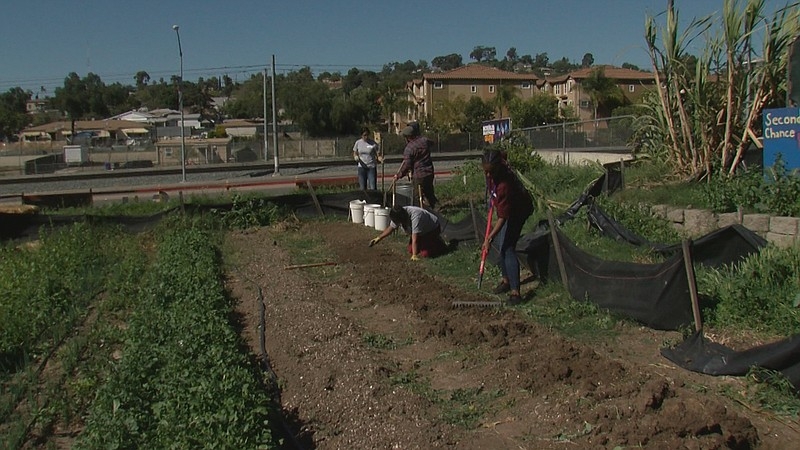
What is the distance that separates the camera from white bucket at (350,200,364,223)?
54.5 ft

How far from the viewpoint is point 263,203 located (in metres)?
17.5

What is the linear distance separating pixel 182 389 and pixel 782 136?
813 centimetres

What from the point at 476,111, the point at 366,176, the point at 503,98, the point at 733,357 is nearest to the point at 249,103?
the point at 476,111

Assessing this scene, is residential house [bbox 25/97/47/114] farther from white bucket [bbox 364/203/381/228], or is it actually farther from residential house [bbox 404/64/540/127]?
white bucket [bbox 364/203/381/228]

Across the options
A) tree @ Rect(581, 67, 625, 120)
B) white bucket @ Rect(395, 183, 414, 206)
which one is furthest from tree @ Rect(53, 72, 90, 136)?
white bucket @ Rect(395, 183, 414, 206)

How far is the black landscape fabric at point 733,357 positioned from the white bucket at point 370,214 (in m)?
9.48

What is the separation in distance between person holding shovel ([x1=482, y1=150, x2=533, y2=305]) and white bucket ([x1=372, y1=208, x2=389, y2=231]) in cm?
643

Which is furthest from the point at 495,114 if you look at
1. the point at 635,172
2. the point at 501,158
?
the point at 501,158

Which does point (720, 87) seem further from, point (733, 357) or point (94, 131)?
point (94, 131)

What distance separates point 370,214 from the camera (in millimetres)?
15945

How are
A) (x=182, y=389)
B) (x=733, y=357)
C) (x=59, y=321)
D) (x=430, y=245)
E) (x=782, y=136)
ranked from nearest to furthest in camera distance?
(x=182, y=389) → (x=733, y=357) → (x=59, y=321) → (x=782, y=136) → (x=430, y=245)

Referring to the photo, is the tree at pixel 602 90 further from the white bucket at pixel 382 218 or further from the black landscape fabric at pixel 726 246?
the black landscape fabric at pixel 726 246

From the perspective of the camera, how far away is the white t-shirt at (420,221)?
11.7 m

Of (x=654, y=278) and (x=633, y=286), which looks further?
(x=633, y=286)
